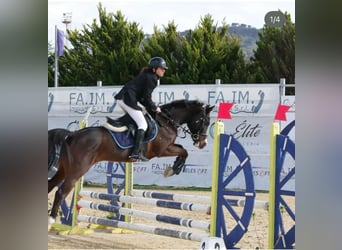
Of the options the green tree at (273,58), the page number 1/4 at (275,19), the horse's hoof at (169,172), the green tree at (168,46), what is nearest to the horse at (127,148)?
the horse's hoof at (169,172)

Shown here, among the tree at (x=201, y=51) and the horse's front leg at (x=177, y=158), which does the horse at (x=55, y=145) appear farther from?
the tree at (x=201, y=51)

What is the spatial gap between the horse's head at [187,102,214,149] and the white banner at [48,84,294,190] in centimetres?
3

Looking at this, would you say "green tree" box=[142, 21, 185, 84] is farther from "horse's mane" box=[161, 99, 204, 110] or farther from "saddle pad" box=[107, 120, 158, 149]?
"saddle pad" box=[107, 120, 158, 149]

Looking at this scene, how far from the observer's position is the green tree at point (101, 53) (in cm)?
220

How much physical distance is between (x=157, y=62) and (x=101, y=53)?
9.0 inches

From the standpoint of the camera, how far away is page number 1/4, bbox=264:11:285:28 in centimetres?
153

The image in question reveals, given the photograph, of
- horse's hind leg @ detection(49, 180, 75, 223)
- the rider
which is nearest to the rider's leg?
the rider

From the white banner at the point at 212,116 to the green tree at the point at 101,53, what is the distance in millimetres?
71
